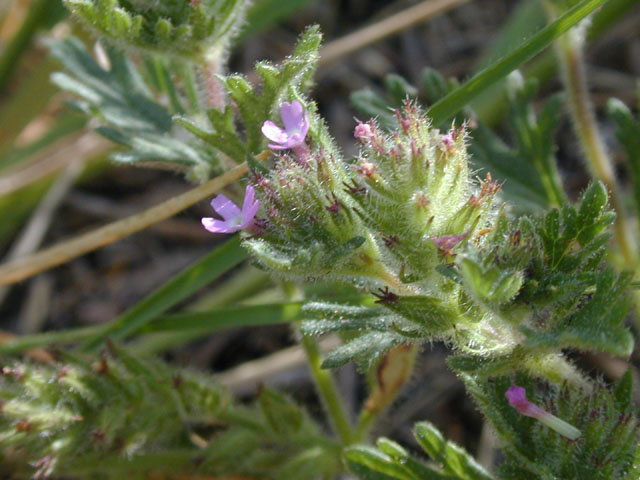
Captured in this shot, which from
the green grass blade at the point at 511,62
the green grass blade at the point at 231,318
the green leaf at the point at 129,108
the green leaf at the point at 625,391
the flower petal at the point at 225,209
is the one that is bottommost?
the green leaf at the point at 625,391

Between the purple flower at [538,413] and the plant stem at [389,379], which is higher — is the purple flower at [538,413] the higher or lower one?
the higher one

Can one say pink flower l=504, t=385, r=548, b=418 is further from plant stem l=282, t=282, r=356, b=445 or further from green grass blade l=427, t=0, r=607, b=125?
plant stem l=282, t=282, r=356, b=445

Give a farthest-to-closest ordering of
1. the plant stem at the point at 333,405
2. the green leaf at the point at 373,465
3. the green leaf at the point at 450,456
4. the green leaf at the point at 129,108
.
Result: the plant stem at the point at 333,405 < the green leaf at the point at 129,108 < the green leaf at the point at 373,465 < the green leaf at the point at 450,456

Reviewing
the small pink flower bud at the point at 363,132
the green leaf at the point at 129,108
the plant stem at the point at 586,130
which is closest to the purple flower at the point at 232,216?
the small pink flower bud at the point at 363,132

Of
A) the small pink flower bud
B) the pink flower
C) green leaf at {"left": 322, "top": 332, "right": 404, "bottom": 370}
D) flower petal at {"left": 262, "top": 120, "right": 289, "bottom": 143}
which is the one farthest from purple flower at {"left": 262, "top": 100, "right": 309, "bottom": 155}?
the pink flower

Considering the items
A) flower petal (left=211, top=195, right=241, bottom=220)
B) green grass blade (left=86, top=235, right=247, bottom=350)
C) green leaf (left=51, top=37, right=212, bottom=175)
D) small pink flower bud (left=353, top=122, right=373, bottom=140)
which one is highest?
green leaf (left=51, top=37, right=212, bottom=175)

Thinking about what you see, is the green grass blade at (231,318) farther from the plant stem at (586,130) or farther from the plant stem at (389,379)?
the plant stem at (586,130)
